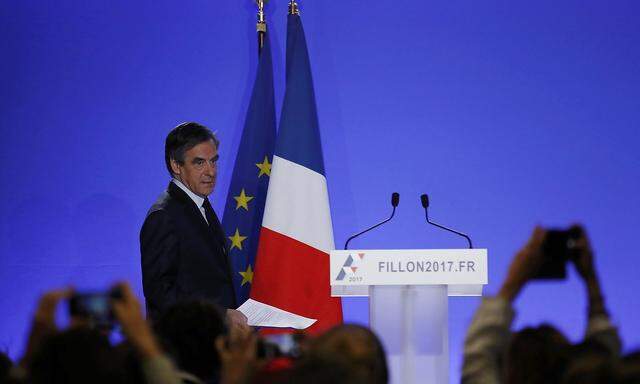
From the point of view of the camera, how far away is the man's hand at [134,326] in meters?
1.77

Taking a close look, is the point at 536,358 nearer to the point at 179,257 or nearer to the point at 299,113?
the point at 179,257

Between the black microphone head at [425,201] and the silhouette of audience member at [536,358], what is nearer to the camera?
the silhouette of audience member at [536,358]

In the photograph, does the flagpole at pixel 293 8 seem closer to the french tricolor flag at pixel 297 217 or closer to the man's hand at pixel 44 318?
the french tricolor flag at pixel 297 217

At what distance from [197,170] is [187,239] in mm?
345

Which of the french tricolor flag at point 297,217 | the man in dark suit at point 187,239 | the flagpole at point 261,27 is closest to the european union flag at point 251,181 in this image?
the flagpole at point 261,27

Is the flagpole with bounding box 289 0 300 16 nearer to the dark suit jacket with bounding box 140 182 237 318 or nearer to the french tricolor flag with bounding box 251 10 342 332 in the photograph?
the french tricolor flag with bounding box 251 10 342 332

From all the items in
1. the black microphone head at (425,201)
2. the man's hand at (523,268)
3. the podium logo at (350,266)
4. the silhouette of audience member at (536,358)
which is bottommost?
the silhouette of audience member at (536,358)

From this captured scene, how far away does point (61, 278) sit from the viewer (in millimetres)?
5238

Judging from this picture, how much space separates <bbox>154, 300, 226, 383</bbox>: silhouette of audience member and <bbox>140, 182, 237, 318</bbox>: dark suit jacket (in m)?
1.43

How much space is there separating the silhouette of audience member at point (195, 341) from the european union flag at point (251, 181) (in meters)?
2.73

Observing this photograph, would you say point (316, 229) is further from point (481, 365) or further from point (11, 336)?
point (481, 365)

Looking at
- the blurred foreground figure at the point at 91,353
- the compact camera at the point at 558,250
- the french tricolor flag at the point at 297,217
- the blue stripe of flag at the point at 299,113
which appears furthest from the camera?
the blue stripe of flag at the point at 299,113

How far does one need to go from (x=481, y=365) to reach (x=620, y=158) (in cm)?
370

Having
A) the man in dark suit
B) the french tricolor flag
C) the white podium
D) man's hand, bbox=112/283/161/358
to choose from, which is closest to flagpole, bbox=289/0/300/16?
the french tricolor flag
